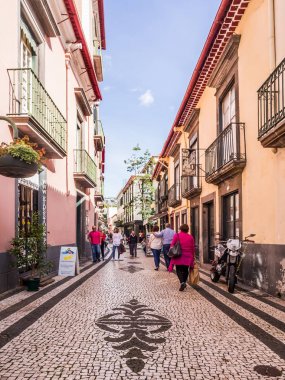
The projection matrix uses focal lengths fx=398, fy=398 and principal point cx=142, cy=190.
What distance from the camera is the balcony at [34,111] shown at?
25.1 ft

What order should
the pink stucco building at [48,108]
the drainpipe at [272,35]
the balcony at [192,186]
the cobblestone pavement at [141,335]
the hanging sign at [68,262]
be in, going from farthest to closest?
the balcony at [192,186] < the hanging sign at [68,262] < the pink stucco building at [48,108] < the drainpipe at [272,35] < the cobblestone pavement at [141,335]

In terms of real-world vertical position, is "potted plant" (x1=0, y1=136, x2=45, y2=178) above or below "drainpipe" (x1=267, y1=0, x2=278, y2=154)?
below

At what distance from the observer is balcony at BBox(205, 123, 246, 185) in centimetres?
900

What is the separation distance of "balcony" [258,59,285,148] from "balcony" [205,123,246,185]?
1465mm

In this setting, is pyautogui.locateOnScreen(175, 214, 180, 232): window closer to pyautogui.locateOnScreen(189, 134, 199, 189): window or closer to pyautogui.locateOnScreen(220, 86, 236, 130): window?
pyautogui.locateOnScreen(189, 134, 199, 189): window

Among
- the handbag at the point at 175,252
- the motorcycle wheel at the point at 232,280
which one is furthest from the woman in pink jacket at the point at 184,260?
the motorcycle wheel at the point at 232,280

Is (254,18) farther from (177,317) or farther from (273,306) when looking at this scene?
(177,317)

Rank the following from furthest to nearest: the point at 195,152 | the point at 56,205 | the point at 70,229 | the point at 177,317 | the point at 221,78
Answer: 1. the point at 195,152
2. the point at 70,229
3. the point at 56,205
4. the point at 221,78
5. the point at 177,317

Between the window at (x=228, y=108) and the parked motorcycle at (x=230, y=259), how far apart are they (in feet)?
11.7

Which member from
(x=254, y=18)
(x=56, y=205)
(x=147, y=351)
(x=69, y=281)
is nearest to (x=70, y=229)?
(x=56, y=205)

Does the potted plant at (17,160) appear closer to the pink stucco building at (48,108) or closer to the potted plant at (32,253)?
the pink stucco building at (48,108)

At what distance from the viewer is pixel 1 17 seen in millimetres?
7199

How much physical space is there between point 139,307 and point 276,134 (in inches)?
136

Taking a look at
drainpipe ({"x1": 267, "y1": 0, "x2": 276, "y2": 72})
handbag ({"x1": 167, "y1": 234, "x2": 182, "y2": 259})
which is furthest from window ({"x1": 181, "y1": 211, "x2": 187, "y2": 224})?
drainpipe ({"x1": 267, "y1": 0, "x2": 276, "y2": 72})
